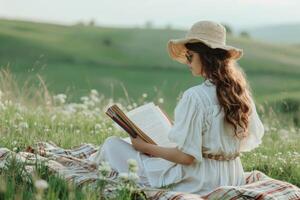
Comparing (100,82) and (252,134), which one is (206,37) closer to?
(252,134)

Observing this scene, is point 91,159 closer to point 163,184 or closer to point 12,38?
point 163,184

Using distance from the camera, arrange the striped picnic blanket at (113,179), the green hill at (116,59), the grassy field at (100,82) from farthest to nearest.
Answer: the green hill at (116,59) → the grassy field at (100,82) → the striped picnic blanket at (113,179)

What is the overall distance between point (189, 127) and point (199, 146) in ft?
0.53

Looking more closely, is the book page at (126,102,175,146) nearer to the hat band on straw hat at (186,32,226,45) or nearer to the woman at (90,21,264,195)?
the woman at (90,21,264,195)

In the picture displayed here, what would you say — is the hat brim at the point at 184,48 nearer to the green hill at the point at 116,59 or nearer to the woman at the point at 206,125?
the woman at the point at 206,125

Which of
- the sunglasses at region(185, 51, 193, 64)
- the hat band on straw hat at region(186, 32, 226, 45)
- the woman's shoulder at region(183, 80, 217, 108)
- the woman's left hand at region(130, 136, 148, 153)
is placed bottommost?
the woman's left hand at region(130, 136, 148, 153)

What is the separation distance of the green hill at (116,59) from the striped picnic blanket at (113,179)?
74.7 feet

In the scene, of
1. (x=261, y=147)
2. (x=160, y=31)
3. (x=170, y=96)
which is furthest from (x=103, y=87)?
(x=261, y=147)

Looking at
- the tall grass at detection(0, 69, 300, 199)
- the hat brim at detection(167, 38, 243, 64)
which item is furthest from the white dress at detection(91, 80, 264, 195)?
the tall grass at detection(0, 69, 300, 199)

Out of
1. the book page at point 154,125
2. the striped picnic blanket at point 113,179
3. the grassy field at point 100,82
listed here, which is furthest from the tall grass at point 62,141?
the book page at point 154,125

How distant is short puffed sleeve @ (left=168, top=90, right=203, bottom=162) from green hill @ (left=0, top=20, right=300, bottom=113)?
935 inches

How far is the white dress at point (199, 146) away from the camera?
6.50 m

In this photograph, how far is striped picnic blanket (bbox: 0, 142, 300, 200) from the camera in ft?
20.8

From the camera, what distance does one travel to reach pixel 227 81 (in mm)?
6570
